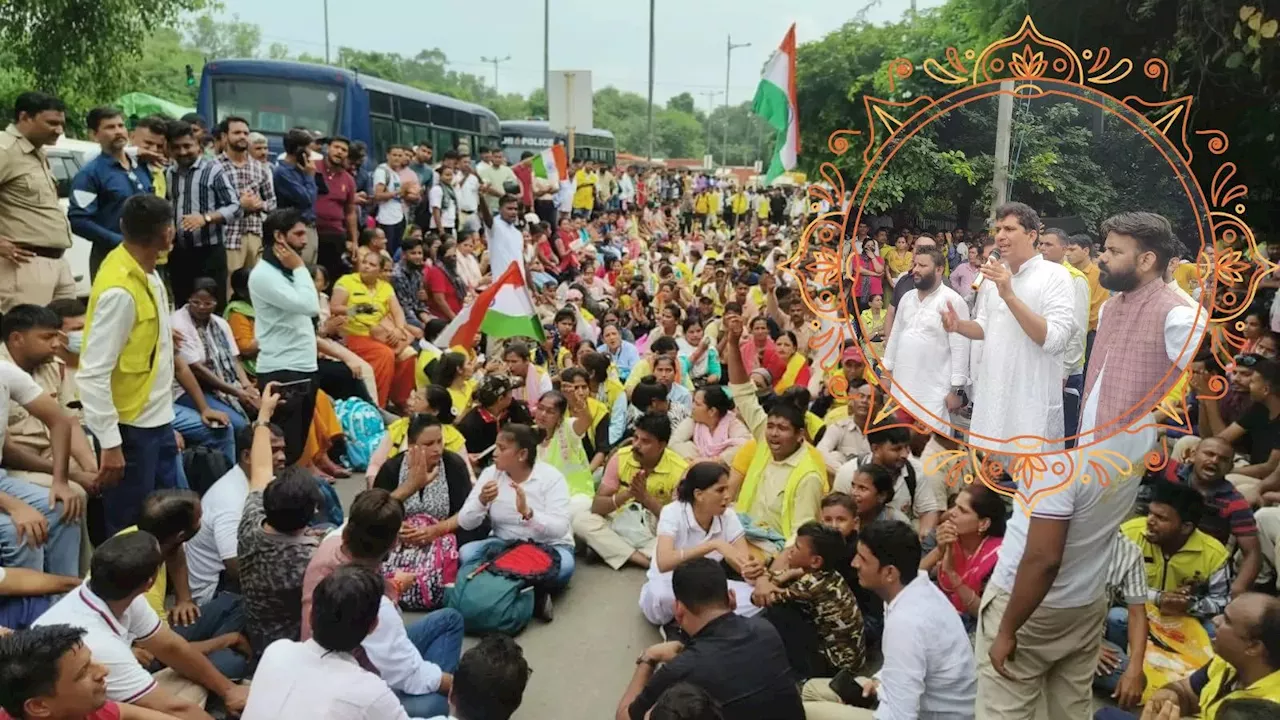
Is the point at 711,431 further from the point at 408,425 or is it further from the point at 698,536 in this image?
the point at 408,425

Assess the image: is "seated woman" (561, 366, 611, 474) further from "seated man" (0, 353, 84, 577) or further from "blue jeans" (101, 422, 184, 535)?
"seated man" (0, 353, 84, 577)

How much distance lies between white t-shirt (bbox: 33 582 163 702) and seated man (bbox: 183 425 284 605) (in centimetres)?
119

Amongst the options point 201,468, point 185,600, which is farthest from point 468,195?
point 185,600

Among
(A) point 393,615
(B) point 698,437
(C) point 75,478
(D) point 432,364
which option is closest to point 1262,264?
(A) point 393,615

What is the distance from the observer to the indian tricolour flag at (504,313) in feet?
24.6

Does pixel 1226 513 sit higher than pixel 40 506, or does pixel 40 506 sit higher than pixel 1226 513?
pixel 40 506

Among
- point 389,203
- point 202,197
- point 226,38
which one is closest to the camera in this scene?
point 202,197

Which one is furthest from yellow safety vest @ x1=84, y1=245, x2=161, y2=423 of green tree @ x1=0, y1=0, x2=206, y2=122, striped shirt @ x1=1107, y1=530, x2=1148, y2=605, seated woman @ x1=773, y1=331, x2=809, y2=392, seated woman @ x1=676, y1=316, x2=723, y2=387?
green tree @ x1=0, y1=0, x2=206, y2=122

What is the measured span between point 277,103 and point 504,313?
7352 millimetres

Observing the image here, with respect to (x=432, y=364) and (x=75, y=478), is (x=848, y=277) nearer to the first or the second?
(x=75, y=478)

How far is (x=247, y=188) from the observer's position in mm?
7223

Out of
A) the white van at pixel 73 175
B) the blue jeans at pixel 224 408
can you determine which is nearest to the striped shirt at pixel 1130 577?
the blue jeans at pixel 224 408

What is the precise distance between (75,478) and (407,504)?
4.98ft

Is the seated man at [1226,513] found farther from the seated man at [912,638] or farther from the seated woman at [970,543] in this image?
the seated man at [912,638]
